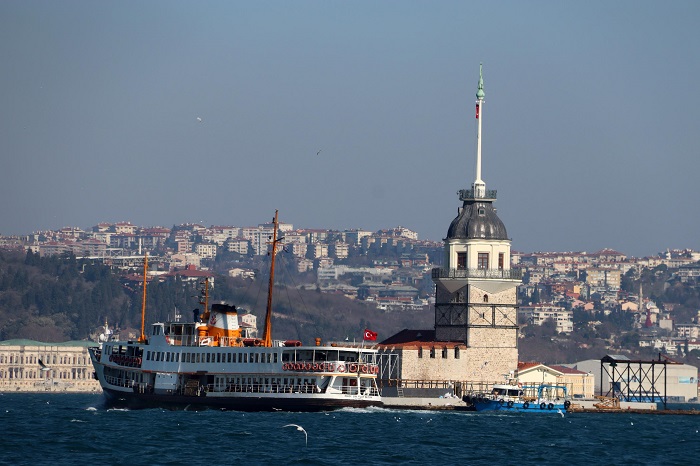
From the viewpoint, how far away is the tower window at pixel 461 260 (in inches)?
3755

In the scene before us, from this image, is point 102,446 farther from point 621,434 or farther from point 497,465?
point 621,434

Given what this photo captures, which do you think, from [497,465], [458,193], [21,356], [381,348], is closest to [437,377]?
[381,348]

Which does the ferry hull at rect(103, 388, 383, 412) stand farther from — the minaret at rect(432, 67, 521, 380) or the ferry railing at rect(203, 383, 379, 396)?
the minaret at rect(432, 67, 521, 380)

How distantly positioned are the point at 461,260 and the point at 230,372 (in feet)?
66.0

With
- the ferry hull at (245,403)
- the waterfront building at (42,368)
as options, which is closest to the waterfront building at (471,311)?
the ferry hull at (245,403)

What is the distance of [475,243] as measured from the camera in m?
95.2

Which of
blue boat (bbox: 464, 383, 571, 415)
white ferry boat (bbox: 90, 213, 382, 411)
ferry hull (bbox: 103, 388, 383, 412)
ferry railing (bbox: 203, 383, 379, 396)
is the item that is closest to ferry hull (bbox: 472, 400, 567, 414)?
blue boat (bbox: 464, 383, 571, 415)

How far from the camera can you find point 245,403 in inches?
3140

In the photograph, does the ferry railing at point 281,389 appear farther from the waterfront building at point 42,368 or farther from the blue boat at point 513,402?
the waterfront building at point 42,368

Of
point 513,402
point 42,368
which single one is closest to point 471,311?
point 513,402

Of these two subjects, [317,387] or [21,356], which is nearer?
[317,387]

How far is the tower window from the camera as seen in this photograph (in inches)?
3755

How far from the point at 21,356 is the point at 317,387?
101 m

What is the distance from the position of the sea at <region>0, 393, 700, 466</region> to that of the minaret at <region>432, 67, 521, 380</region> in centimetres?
712
